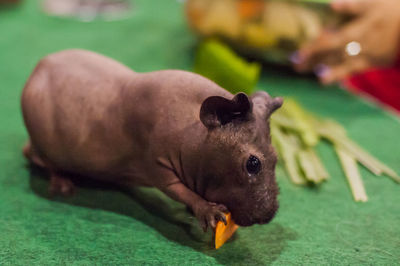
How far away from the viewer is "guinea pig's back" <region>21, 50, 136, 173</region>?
1.65 meters

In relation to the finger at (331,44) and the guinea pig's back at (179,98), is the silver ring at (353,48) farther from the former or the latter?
the guinea pig's back at (179,98)

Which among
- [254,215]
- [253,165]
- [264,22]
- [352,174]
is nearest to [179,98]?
[253,165]

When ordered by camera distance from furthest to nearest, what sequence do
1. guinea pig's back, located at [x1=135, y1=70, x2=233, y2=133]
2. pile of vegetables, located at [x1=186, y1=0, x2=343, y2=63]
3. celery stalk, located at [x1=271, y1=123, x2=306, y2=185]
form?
pile of vegetables, located at [x1=186, y1=0, x2=343, y2=63], celery stalk, located at [x1=271, y1=123, x2=306, y2=185], guinea pig's back, located at [x1=135, y1=70, x2=233, y2=133]

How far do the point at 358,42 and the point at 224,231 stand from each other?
1698 mm

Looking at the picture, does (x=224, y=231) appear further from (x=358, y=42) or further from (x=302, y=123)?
(x=358, y=42)

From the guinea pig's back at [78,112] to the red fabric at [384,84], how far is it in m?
1.65

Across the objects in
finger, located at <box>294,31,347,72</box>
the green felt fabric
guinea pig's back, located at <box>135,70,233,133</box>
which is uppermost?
guinea pig's back, located at <box>135,70,233,133</box>

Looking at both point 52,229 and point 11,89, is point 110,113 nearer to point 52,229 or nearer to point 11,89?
point 52,229

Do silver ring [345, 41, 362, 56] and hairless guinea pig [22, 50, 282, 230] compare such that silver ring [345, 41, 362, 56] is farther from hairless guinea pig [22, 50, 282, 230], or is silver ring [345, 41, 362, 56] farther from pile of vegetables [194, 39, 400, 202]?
hairless guinea pig [22, 50, 282, 230]

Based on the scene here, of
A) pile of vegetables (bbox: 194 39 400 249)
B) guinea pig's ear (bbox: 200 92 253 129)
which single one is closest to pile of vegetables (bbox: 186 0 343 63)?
pile of vegetables (bbox: 194 39 400 249)

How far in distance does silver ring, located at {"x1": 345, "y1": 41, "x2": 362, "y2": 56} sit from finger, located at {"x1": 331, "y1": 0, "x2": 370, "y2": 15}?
0.18 meters

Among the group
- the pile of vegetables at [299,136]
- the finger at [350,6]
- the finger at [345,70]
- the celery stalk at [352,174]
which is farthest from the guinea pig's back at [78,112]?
the finger at [350,6]

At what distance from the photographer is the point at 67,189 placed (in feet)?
5.97

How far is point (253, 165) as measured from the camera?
1.43m
